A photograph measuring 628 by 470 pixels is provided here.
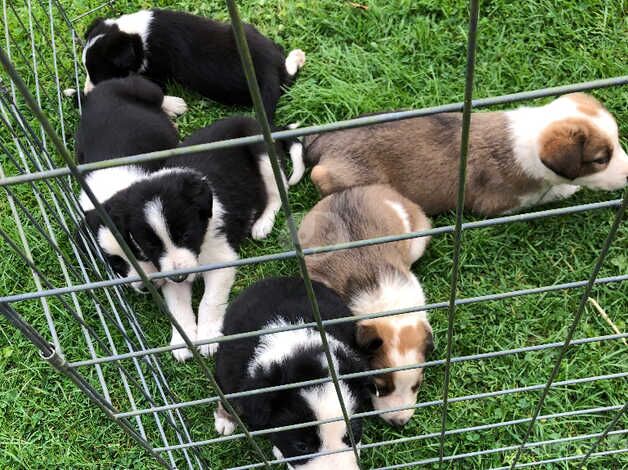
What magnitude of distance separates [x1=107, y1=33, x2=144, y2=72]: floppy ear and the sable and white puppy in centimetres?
169

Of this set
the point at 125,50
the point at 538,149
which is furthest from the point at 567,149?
the point at 125,50

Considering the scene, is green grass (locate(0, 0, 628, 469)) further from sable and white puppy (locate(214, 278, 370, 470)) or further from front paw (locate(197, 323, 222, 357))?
sable and white puppy (locate(214, 278, 370, 470))

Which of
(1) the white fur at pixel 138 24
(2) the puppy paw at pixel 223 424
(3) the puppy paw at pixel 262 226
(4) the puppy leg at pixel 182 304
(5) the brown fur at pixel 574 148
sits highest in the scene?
(1) the white fur at pixel 138 24

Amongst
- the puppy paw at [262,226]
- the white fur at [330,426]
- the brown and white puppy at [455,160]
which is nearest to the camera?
the white fur at [330,426]

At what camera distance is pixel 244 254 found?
320 centimetres

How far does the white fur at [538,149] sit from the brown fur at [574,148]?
0.14 feet

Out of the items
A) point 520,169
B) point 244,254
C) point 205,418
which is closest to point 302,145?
point 244,254

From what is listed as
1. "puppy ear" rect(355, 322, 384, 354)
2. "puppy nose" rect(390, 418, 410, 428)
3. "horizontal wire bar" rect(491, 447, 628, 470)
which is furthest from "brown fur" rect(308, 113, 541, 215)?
"horizontal wire bar" rect(491, 447, 628, 470)

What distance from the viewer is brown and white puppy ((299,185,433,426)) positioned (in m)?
2.56

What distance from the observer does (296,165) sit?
323 cm

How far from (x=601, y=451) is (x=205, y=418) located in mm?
1514

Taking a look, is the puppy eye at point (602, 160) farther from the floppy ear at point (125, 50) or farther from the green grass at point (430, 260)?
the floppy ear at point (125, 50)

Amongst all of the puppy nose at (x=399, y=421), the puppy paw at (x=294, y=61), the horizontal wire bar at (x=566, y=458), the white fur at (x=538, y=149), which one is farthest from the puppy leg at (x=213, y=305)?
the white fur at (x=538, y=149)

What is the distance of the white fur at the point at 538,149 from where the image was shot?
2943mm
